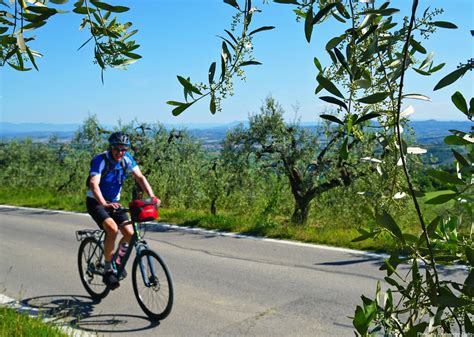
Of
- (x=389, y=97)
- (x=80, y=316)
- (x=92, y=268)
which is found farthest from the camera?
(x=92, y=268)

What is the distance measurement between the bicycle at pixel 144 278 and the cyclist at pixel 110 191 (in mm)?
122

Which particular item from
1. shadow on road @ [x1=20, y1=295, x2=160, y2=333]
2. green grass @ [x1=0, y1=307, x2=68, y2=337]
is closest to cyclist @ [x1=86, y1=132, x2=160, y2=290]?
shadow on road @ [x1=20, y1=295, x2=160, y2=333]

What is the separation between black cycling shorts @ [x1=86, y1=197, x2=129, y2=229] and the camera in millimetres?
5773

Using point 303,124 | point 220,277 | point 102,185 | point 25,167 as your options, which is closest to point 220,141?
point 303,124

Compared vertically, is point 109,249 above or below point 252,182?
below

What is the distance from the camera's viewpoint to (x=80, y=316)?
5.58 meters

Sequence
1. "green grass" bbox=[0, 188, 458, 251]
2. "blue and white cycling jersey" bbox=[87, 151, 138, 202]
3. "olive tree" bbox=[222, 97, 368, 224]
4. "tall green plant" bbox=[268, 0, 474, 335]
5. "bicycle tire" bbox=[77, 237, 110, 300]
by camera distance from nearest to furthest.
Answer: "tall green plant" bbox=[268, 0, 474, 335], "blue and white cycling jersey" bbox=[87, 151, 138, 202], "bicycle tire" bbox=[77, 237, 110, 300], "green grass" bbox=[0, 188, 458, 251], "olive tree" bbox=[222, 97, 368, 224]

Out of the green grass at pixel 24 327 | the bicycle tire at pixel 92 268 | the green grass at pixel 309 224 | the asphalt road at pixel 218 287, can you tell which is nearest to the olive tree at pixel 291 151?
the green grass at pixel 309 224

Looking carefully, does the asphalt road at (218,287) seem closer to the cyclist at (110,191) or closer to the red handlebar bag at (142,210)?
the cyclist at (110,191)

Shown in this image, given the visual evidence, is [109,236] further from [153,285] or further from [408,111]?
[408,111]

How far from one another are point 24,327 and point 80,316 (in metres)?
1.31

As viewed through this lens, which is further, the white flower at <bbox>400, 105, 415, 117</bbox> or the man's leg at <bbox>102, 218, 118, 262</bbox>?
the man's leg at <bbox>102, 218, 118, 262</bbox>

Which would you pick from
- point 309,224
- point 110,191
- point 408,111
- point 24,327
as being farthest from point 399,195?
point 309,224

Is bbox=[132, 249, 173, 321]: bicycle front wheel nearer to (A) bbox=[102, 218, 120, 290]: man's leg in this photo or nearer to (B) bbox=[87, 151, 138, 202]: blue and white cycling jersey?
(A) bbox=[102, 218, 120, 290]: man's leg
